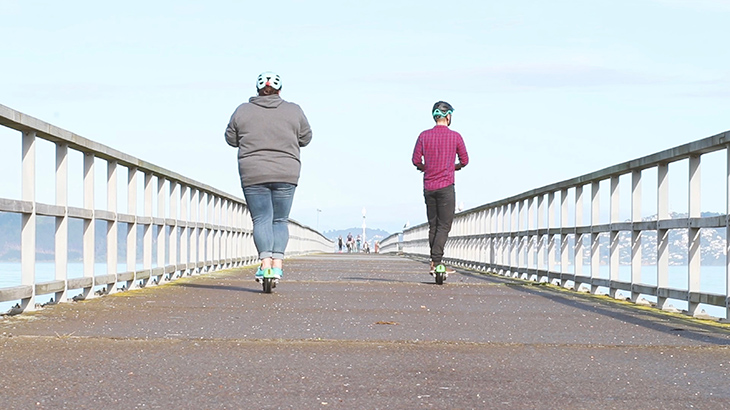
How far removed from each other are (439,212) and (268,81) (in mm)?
3348

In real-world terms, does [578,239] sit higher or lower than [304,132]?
lower

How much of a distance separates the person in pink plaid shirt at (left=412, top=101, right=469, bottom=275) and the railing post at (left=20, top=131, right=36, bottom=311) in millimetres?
5994

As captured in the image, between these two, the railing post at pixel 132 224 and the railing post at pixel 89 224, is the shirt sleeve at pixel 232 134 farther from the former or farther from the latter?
the railing post at pixel 89 224

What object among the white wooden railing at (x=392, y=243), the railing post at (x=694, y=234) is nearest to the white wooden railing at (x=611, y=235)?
the railing post at (x=694, y=234)

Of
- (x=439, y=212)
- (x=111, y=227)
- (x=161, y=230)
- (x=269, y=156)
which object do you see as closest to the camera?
(x=111, y=227)

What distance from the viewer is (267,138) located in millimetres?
10094

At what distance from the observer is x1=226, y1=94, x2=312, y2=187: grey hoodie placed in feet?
33.1

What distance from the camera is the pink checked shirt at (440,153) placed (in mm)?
12711

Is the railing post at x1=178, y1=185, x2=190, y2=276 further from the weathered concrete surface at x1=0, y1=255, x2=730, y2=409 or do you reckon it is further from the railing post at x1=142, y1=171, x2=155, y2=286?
the weathered concrete surface at x1=0, y1=255, x2=730, y2=409

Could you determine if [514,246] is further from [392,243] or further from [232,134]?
[392,243]

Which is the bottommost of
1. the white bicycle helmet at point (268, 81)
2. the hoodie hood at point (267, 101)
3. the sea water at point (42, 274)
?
the sea water at point (42, 274)

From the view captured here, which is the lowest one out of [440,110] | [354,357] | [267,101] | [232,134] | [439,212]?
[354,357]

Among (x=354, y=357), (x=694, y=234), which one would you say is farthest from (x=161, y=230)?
(x=354, y=357)

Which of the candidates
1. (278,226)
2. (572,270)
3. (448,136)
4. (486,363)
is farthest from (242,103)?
(486,363)
